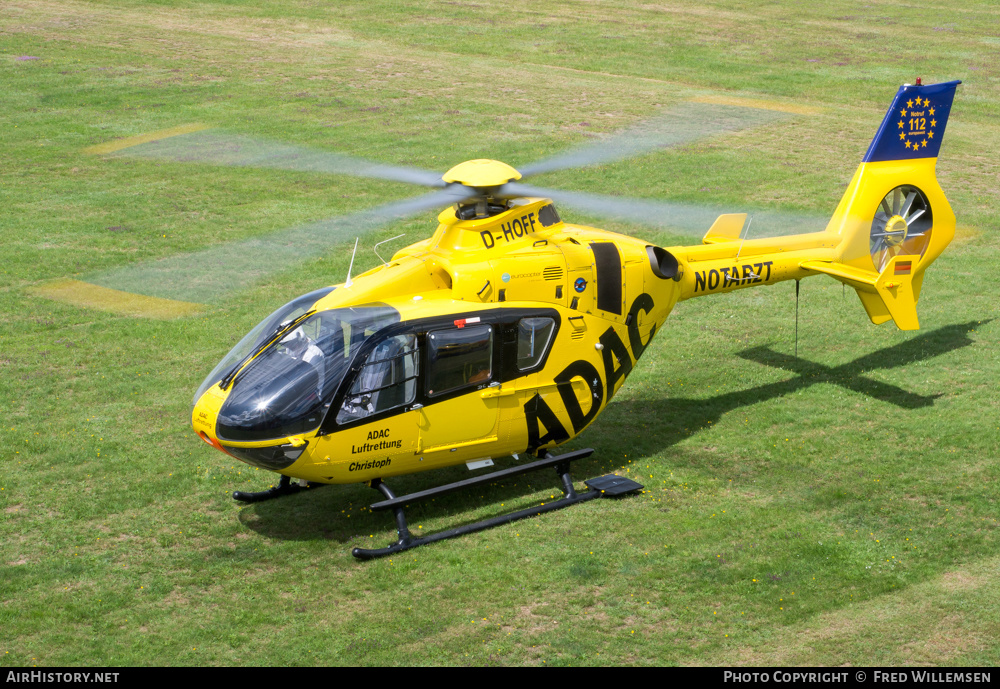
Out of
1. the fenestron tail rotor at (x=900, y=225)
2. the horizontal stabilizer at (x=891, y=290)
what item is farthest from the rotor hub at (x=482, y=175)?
the fenestron tail rotor at (x=900, y=225)

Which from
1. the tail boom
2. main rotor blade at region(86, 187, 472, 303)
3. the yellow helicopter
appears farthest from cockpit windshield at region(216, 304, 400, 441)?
main rotor blade at region(86, 187, 472, 303)

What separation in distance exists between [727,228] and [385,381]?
695cm

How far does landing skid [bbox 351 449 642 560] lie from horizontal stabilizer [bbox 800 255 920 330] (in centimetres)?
570

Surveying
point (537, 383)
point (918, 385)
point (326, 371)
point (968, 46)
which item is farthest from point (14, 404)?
point (968, 46)

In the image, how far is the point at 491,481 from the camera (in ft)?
42.1

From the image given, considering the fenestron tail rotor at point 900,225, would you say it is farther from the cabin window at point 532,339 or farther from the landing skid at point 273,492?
the landing skid at point 273,492

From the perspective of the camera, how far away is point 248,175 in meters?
27.4

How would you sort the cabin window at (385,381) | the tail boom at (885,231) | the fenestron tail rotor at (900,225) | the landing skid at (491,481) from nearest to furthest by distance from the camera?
the cabin window at (385,381), the landing skid at (491,481), the tail boom at (885,231), the fenestron tail rotor at (900,225)

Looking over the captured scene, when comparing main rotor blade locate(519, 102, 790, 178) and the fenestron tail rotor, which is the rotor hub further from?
main rotor blade locate(519, 102, 790, 178)

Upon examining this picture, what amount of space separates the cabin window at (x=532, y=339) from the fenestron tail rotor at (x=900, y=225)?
267 inches

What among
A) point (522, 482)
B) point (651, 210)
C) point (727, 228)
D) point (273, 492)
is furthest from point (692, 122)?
point (273, 492)

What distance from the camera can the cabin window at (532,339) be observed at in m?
12.7

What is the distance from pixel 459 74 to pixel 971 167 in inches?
715

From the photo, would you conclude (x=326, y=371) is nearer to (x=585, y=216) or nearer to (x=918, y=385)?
(x=918, y=385)
